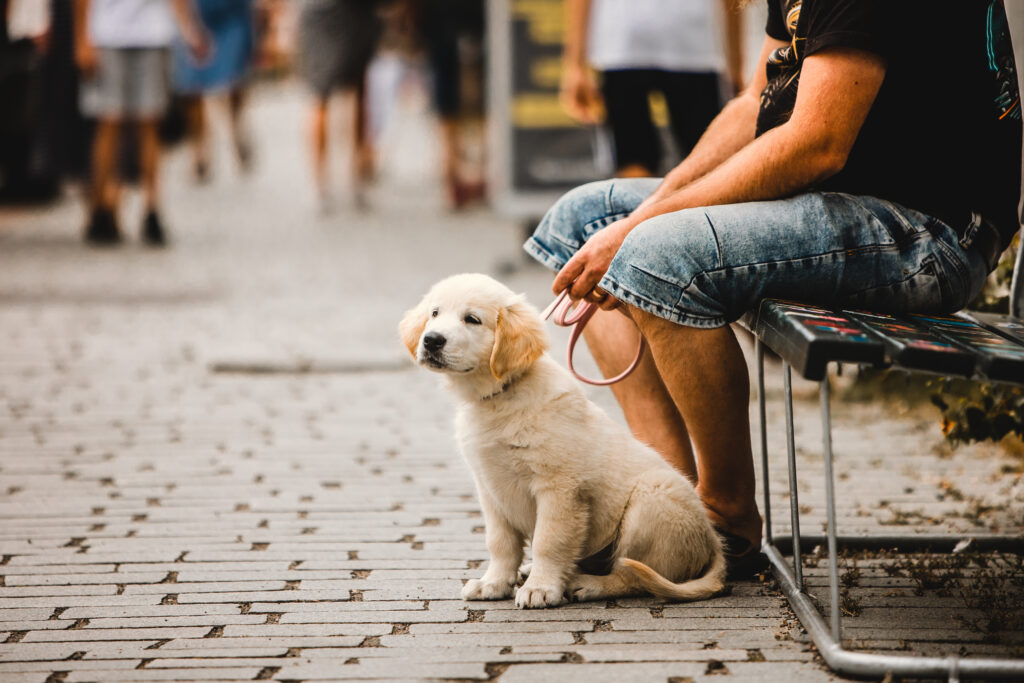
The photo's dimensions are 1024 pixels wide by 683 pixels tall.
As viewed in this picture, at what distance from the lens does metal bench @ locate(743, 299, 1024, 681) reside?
8.10ft

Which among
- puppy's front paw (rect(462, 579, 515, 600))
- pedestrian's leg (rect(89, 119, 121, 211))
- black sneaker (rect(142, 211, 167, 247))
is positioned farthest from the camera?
black sneaker (rect(142, 211, 167, 247))

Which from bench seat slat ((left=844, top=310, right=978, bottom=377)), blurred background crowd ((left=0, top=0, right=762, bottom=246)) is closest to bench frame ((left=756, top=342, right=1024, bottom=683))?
bench seat slat ((left=844, top=310, right=978, bottom=377))

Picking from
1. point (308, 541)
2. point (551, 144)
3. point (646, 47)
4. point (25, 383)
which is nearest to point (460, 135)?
point (551, 144)

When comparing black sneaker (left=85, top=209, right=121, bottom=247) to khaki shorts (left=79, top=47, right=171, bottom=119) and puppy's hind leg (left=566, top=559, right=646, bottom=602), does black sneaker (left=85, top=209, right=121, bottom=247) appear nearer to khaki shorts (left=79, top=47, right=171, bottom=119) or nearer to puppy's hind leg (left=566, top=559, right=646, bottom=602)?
khaki shorts (left=79, top=47, right=171, bottom=119)

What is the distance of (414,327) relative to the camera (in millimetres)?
3328

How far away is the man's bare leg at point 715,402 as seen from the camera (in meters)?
3.11

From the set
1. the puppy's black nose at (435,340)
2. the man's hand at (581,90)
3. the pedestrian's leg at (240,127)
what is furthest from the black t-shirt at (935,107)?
the pedestrian's leg at (240,127)

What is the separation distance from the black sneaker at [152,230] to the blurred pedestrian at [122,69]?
0.27 metres

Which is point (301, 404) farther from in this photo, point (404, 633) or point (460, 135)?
point (460, 135)

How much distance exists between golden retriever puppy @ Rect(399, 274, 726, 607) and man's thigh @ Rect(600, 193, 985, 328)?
0.36m

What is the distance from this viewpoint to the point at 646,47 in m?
6.22

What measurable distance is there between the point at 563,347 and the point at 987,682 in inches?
Answer: 159

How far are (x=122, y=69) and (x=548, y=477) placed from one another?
740 cm

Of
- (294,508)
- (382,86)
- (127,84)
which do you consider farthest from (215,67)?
(294,508)
